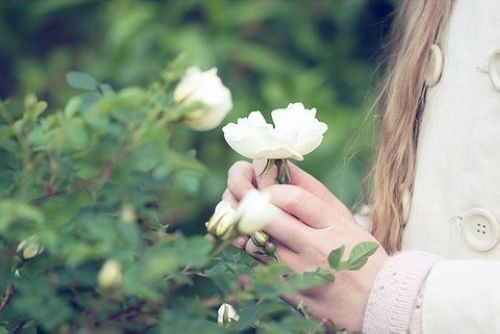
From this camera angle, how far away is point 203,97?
31.6 inches

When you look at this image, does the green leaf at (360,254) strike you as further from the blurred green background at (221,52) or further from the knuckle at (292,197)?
the blurred green background at (221,52)

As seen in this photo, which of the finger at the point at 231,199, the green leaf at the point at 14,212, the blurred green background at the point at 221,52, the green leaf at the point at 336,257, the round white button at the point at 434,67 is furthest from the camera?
the blurred green background at the point at 221,52

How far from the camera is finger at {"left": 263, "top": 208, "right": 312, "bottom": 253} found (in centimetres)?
107

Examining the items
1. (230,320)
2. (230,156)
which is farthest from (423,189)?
(230,156)

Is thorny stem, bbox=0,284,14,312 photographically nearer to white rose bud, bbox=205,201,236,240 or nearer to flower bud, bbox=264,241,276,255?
white rose bud, bbox=205,201,236,240

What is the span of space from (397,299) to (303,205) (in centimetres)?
14

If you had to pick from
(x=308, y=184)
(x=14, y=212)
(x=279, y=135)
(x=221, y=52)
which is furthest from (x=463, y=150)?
(x=221, y=52)

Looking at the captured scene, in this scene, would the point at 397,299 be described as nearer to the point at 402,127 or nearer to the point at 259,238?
the point at 259,238

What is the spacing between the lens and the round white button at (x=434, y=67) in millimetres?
1297

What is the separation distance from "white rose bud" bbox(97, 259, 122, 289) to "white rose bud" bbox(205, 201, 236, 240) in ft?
0.38

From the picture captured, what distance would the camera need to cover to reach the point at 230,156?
9.04 feet

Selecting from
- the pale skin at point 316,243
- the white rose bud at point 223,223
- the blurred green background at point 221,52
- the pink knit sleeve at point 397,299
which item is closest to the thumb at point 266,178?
the pale skin at point 316,243

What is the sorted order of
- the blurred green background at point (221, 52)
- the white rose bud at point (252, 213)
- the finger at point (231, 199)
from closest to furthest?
the white rose bud at point (252, 213)
the finger at point (231, 199)
the blurred green background at point (221, 52)

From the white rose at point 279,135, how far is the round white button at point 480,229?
0.25 metres
